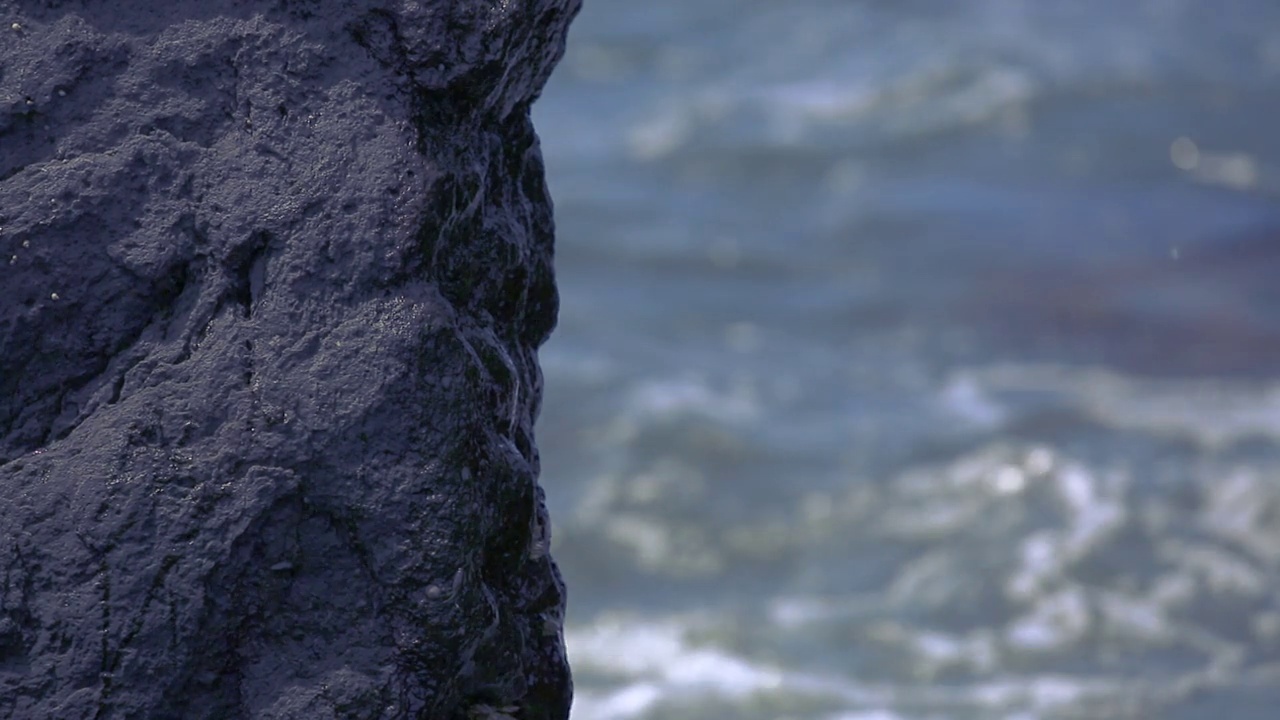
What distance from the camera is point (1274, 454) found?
747 cm

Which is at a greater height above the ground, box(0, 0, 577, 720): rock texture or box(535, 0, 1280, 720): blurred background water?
box(535, 0, 1280, 720): blurred background water

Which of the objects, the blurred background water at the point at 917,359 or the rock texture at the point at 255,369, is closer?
the rock texture at the point at 255,369

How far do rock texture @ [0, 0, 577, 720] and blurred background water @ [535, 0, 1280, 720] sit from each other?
4184 mm

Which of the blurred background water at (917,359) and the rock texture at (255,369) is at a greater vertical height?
the blurred background water at (917,359)

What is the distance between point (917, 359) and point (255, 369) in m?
6.73

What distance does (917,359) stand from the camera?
324 inches

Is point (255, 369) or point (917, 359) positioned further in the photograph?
point (917, 359)

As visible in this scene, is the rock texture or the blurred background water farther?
the blurred background water

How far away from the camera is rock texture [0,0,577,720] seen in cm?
174

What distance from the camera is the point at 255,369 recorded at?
5.81 ft

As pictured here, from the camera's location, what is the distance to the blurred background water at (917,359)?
6.35m

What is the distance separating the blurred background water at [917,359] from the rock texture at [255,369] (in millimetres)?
4184

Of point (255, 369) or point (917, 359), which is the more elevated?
point (917, 359)

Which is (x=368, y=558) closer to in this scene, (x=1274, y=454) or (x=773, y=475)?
(x=773, y=475)
